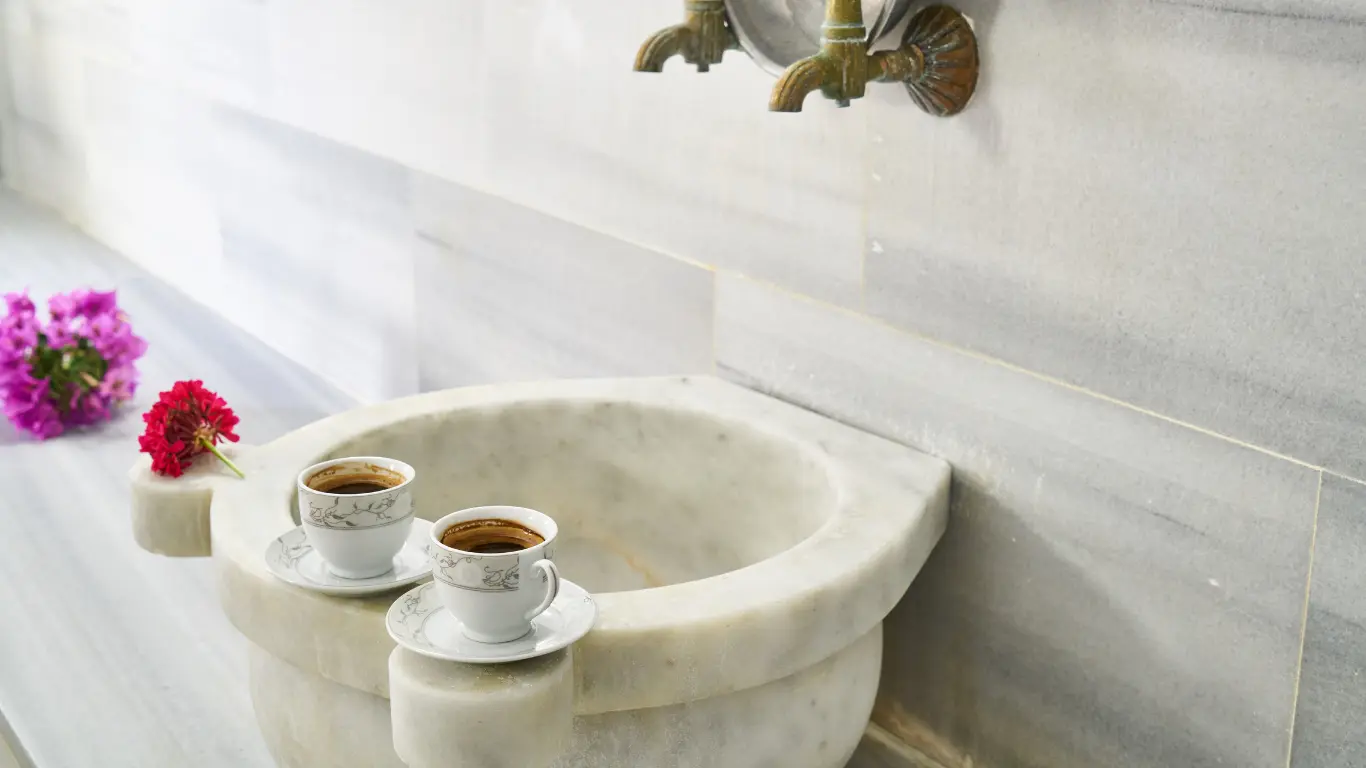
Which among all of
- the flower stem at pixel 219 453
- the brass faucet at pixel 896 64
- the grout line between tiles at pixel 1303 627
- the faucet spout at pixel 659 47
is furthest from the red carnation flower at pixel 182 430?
the grout line between tiles at pixel 1303 627

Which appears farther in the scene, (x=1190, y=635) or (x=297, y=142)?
(x=297, y=142)

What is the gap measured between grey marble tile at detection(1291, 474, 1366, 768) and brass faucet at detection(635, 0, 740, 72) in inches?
25.0

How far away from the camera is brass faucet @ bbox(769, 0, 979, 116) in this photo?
3.48ft

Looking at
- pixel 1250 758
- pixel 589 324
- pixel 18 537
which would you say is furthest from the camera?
pixel 18 537

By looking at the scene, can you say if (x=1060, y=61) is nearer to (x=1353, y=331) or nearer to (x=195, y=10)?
(x=1353, y=331)

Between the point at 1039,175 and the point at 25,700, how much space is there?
46.7 inches

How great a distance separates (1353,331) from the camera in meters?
0.92

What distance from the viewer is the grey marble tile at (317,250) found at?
6.66ft

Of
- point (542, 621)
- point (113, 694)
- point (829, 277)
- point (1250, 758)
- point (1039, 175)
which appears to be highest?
point (1039, 175)

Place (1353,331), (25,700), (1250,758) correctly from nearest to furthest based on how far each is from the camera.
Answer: (1353,331), (1250,758), (25,700)

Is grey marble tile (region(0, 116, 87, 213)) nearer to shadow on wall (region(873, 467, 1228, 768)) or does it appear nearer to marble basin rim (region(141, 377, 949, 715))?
marble basin rim (region(141, 377, 949, 715))

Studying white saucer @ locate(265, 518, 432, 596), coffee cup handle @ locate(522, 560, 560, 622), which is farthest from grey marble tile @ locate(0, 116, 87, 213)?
coffee cup handle @ locate(522, 560, 560, 622)

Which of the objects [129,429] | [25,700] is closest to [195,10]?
[129,429]

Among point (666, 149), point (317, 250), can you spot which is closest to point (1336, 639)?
point (666, 149)
